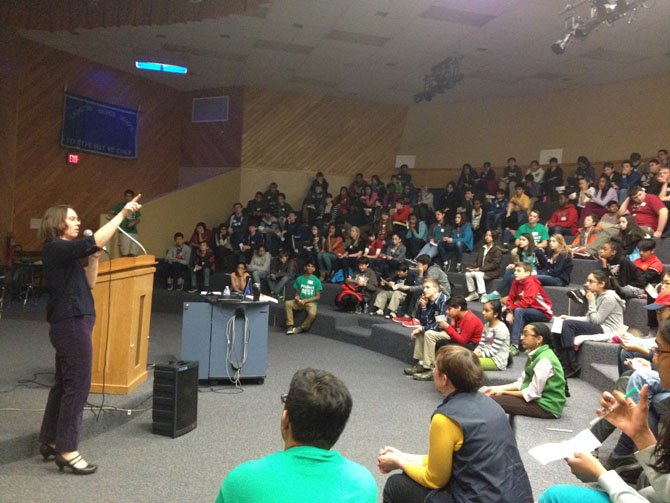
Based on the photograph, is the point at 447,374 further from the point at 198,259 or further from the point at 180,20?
the point at 198,259

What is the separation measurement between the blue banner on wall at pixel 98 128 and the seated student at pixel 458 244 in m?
6.80

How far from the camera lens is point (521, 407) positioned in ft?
14.6

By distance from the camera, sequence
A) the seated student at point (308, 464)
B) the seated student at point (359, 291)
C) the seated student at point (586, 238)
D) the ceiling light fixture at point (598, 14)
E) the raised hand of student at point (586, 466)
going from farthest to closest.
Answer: the seated student at point (359, 291)
the seated student at point (586, 238)
the ceiling light fixture at point (598, 14)
the raised hand of student at point (586, 466)
the seated student at point (308, 464)

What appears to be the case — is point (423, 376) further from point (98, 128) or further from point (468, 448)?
point (98, 128)

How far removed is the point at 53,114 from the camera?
1136 centimetres

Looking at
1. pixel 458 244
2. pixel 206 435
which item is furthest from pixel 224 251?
pixel 206 435

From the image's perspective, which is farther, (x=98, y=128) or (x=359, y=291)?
(x=98, y=128)

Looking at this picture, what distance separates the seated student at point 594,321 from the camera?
5.85 metres

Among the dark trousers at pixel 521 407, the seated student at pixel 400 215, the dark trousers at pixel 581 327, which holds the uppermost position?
the seated student at pixel 400 215

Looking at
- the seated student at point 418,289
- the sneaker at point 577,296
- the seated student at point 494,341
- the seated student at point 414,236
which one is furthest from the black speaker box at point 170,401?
the seated student at point 414,236

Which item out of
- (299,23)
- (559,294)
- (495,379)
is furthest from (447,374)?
(299,23)

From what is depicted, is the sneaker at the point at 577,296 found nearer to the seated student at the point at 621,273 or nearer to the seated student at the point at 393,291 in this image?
the seated student at the point at 621,273

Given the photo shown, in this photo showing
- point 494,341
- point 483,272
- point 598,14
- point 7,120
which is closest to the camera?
point 494,341

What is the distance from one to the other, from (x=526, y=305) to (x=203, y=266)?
21.1 ft
